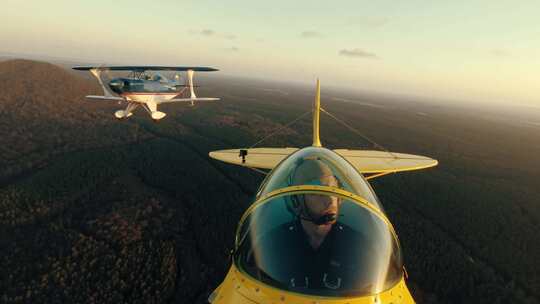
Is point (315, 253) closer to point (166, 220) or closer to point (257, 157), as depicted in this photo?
point (257, 157)

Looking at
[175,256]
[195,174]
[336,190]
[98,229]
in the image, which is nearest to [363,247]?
[336,190]

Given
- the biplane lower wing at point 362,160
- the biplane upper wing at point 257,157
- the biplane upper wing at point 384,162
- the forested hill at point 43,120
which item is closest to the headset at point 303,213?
the biplane lower wing at point 362,160

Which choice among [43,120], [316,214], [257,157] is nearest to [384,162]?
[257,157]

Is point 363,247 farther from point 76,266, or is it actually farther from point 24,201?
point 24,201

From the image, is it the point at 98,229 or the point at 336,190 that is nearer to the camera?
the point at 336,190

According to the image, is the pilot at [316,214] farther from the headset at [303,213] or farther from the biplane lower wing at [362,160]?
the biplane lower wing at [362,160]

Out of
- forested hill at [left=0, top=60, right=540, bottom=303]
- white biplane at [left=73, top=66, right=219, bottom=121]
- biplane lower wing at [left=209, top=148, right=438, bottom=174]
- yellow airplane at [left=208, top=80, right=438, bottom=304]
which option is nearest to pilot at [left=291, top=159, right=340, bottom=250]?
yellow airplane at [left=208, top=80, right=438, bottom=304]

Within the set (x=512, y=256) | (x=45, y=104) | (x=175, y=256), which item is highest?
(x=45, y=104)

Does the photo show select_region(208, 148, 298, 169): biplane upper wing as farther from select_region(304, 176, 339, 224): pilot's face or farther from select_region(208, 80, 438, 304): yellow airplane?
select_region(304, 176, 339, 224): pilot's face
